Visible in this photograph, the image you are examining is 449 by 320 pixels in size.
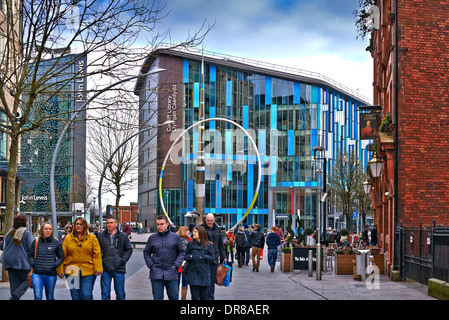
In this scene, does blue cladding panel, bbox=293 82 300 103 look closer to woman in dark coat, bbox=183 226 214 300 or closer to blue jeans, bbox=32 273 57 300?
woman in dark coat, bbox=183 226 214 300

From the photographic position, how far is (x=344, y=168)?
55.2 meters

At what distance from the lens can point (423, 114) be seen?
71.6ft

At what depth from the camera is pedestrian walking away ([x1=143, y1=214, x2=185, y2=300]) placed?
36.7ft

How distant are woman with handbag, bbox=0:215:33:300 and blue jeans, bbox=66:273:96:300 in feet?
3.67

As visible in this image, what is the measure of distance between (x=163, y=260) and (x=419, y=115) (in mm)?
12914

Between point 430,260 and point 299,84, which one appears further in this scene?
point 299,84

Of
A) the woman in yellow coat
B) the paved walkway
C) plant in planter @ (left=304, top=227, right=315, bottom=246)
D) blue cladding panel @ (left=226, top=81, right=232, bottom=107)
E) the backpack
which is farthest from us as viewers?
blue cladding panel @ (left=226, top=81, right=232, bottom=107)

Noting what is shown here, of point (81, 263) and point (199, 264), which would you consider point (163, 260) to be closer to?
point (199, 264)

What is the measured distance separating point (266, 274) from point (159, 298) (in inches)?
542

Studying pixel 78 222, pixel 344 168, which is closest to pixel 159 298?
pixel 78 222

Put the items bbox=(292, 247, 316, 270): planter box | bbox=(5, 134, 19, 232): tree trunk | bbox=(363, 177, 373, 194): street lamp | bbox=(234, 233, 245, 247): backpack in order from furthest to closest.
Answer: bbox=(363, 177, 373, 194): street lamp → bbox=(234, 233, 245, 247): backpack → bbox=(292, 247, 316, 270): planter box → bbox=(5, 134, 19, 232): tree trunk

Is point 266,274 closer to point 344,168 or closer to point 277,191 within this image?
point 344,168

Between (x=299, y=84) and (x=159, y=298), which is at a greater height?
(x=299, y=84)

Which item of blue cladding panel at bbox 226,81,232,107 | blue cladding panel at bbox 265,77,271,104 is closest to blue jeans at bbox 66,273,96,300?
blue cladding panel at bbox 265,77,271,104
